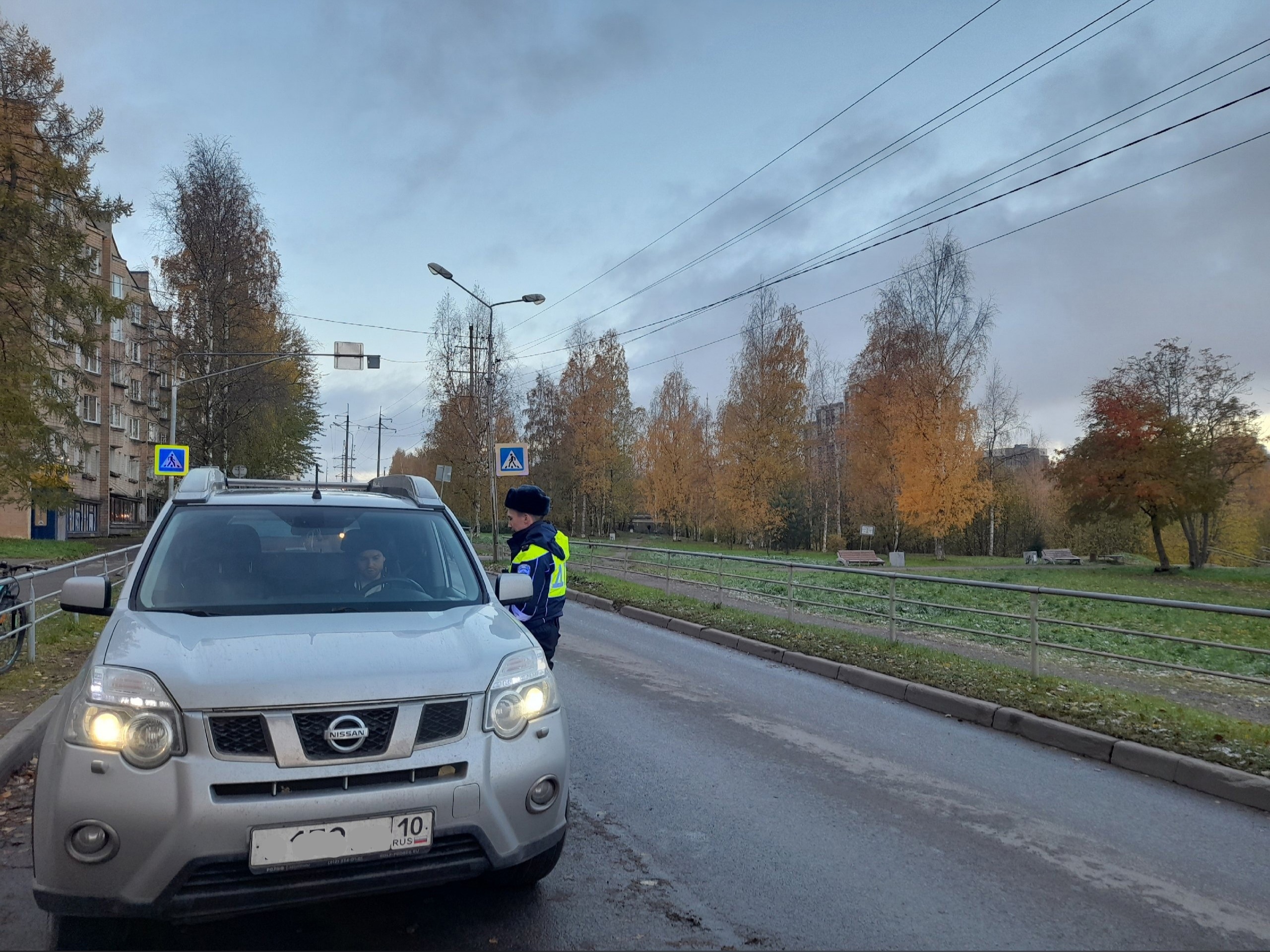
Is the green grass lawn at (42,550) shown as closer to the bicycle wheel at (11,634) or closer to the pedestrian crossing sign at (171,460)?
the pedestrian crossing sign at (171,460)

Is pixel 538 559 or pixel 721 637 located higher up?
pixel 538 559

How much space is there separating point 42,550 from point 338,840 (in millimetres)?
34245

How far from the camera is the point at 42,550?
101ft

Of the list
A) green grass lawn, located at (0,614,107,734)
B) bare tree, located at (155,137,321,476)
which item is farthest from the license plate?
bare tree, located at (155,137,321,476)

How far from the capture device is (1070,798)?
552cm

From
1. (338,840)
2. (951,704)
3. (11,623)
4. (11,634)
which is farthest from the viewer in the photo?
(11,623)

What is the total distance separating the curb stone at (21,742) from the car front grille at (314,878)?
10.2 ft

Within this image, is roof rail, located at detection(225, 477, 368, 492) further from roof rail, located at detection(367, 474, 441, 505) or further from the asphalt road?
the asphalt road

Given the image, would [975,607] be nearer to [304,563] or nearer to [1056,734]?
[1056,734]

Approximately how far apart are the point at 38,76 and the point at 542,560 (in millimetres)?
26593

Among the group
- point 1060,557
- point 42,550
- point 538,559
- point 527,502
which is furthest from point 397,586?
point 1060,557

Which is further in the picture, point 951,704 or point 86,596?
point 951,704

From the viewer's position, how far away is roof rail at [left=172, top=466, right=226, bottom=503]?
4551mm

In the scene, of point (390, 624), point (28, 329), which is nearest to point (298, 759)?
point (390, 624)
